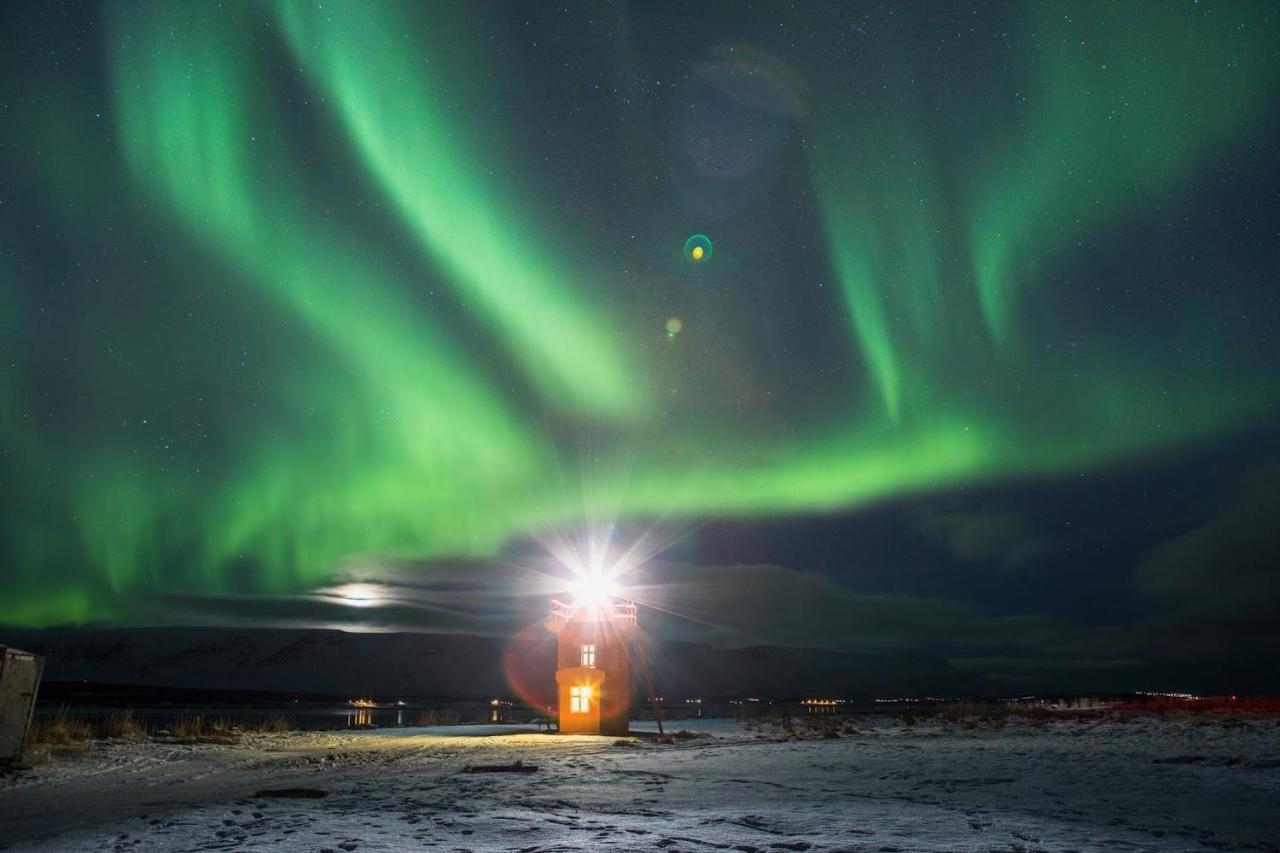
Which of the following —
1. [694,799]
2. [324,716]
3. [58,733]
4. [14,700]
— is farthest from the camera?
[324,716]

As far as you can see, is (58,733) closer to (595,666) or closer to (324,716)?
(595,666)

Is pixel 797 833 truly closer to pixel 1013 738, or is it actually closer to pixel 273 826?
pixel 273 826

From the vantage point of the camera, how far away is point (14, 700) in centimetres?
1923

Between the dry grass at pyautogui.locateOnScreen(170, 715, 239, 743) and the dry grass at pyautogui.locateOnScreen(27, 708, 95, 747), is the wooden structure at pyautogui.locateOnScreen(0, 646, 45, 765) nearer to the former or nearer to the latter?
the dry grass at pyautogui.locateOnScreen(27, 708, 95, 747)

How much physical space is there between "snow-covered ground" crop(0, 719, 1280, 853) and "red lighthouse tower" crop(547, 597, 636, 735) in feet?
47.2

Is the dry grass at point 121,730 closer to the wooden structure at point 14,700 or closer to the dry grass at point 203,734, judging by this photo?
the dry grass at point 203,734

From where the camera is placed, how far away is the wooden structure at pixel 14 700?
62.2ft

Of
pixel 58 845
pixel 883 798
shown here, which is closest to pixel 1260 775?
pixel 883 798

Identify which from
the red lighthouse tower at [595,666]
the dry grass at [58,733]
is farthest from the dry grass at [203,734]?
the red lighthouse tower at [595,666]

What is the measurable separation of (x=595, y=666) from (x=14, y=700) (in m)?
23.9

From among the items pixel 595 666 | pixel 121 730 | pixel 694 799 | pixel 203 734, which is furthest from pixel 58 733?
pixel 694 799

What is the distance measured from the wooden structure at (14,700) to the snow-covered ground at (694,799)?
89 cm

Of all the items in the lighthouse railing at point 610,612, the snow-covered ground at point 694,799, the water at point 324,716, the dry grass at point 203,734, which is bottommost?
the snow-covered ground at point 694,799

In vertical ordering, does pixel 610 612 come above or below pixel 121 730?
above
